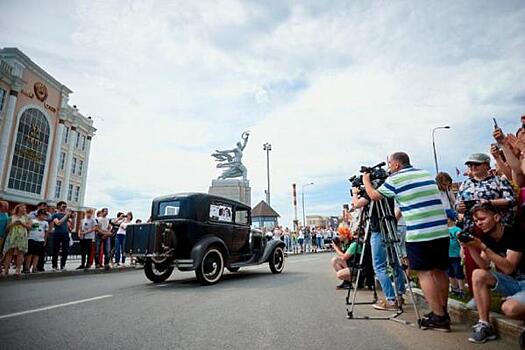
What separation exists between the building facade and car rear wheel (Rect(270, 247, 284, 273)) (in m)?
30.9

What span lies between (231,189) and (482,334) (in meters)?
39.7

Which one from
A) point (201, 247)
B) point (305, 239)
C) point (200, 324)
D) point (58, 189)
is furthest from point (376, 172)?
point (58, 189)

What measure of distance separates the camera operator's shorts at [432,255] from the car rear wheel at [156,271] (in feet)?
17.9

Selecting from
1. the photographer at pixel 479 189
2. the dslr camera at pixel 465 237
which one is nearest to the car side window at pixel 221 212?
the photographer at pixel 479 189

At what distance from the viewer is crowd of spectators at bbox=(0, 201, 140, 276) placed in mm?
8250

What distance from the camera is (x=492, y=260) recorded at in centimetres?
297

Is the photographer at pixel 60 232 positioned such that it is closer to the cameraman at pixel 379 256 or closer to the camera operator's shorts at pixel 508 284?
the cameraman at pixel 379 256

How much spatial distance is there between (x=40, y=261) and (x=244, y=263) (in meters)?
6.15

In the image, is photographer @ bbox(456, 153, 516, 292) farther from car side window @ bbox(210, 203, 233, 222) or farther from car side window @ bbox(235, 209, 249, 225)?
car side window @ bbox(235, 209, 249, 225)

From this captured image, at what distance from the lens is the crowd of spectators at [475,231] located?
9.73 ft

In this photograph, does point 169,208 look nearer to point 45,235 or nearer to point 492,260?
point 45,235

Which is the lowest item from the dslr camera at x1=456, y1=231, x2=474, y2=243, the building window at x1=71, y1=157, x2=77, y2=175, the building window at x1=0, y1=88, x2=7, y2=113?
the dslr camera at x1=456, y1=231, x2=474, y2=243

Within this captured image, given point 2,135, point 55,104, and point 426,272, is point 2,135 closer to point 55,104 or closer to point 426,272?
point 55,104

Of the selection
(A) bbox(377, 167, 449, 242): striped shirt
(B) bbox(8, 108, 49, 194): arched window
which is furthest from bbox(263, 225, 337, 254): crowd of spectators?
(B) bbox(8, 108, 49, 194): arched window
